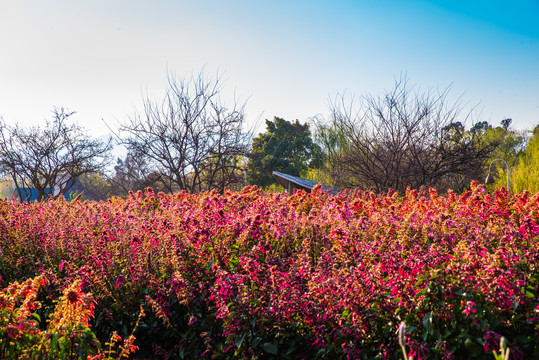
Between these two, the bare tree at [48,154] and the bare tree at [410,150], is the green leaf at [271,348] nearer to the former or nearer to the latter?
the bare tree at [410,150]

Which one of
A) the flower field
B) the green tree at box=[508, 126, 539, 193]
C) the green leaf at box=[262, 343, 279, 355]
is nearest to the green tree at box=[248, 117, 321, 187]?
the green tree at box=[508, 126, 539, 193]

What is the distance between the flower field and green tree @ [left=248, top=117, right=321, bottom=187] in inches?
1178

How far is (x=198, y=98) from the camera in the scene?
628 inches

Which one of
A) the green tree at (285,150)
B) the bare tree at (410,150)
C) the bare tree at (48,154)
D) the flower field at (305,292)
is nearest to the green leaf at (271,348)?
the flower field at (305,292)

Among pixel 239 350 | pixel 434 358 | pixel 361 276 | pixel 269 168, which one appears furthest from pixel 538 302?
pixel 269 168

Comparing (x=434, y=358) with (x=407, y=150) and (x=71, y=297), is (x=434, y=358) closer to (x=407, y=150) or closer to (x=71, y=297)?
(x=71, y=297)

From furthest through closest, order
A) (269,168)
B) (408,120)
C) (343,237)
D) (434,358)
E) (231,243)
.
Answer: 1. (269,168)
2. (408,120)
3. (231,243)
4. (343,237)
5. (434,358)

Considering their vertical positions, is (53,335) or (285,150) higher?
(285,150)

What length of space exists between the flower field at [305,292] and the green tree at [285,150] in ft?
98.2

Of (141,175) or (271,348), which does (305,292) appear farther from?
(141,175)

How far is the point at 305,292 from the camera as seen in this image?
2943 millimetres

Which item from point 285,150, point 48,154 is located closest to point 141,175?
point 48,154

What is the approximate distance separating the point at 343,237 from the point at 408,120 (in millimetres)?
12813

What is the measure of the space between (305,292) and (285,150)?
3421 centimetres
